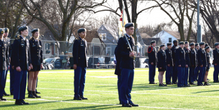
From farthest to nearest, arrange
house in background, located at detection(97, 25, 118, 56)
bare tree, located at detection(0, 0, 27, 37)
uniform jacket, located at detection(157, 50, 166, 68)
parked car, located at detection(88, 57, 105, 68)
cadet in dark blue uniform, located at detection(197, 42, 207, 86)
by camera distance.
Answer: house in background, located at detection(97, 25, 118, 56), parked car, located at detection(88, 57, 105, 68), bare tree, located at detection(0, 0, 27, 37), cadet in dark blue uniform, located at detection(197, 42, 207, 86), uniform jacket, located at detection(157, 50, 166, 68)

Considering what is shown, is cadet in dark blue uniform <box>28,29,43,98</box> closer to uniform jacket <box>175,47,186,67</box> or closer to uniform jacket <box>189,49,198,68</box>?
uniform jacket <box>175,47,186,67</box>

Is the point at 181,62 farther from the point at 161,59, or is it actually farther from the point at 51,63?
the point at 51,63

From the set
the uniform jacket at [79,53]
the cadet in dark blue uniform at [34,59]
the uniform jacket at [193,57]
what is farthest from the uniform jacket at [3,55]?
the uniform jacket at [193,57]

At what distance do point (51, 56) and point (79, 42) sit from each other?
25.8 m

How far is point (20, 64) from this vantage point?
31.3 ft

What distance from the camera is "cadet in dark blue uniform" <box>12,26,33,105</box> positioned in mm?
9508

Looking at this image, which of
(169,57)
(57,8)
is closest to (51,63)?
(57,8)

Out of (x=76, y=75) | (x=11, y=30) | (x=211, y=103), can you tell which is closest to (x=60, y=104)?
(x=76, y=75)

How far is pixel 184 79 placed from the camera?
16031 mm

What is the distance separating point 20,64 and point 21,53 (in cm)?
29

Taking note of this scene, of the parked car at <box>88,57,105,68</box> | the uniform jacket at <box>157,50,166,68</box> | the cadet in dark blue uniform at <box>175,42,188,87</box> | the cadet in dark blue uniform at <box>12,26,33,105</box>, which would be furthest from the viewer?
the parked car at <box>88,57,105,68</box>

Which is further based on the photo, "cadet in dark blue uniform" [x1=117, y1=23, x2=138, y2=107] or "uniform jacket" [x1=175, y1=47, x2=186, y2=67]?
"uniform jacket" [x1=175, y1=47, x2=186, y2=67]

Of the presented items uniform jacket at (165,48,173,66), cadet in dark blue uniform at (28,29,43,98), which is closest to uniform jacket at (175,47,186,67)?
uniform jacket at (165,48,173,66)

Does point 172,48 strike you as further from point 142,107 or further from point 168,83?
point 142,107
